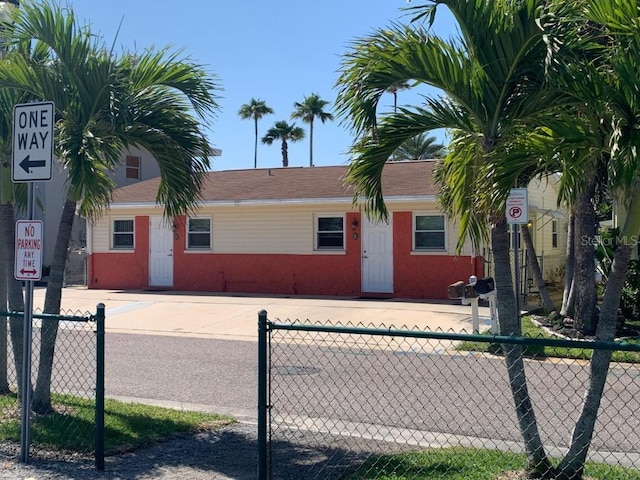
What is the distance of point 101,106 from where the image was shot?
23.3 ft

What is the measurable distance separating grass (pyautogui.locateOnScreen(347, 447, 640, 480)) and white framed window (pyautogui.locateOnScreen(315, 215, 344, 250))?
14681mm

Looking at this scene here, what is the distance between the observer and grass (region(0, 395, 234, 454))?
6344mm

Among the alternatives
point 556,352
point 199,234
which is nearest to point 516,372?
point 556,352

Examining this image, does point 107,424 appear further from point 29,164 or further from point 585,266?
point 585,266

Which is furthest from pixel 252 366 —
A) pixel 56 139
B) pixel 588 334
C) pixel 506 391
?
pixel 588 334

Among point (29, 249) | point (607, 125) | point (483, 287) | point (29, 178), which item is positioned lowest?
point (483, 287)

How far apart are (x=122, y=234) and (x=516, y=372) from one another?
20452 mm

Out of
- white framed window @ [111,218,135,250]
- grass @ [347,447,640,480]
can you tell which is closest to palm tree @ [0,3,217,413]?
grass @ [347,447,640,480]

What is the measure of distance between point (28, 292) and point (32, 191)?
2.81 feet

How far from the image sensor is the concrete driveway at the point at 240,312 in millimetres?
14789

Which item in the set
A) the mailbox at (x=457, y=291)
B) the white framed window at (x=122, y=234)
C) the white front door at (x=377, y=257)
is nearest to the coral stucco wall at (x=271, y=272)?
the white front door at (x=377, y=257)

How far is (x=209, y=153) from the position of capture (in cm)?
775

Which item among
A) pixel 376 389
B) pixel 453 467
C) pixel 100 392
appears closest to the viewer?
pixel 453 467

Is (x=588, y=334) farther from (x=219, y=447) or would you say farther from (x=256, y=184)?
(x=256, y=184)
